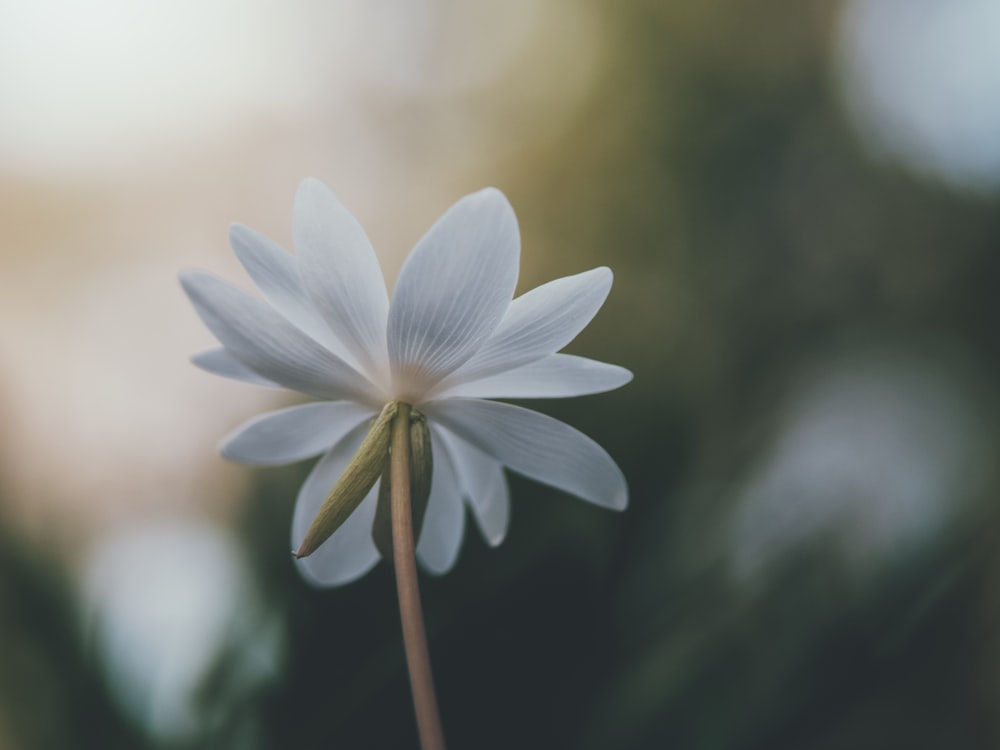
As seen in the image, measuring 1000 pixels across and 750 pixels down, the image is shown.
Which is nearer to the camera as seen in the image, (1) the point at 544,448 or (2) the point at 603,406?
(1) the point at 544,448

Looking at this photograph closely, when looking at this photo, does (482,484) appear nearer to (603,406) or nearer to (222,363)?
(222,363)

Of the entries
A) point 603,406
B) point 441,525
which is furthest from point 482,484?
point 603,406

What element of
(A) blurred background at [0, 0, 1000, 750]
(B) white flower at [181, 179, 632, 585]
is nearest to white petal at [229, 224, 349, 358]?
(B) white flower at [181, 179, 632, 585]

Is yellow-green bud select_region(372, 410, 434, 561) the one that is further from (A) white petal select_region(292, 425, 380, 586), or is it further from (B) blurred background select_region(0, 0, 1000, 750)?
(B) blurred background select_region(0, 0, 1000, 750)

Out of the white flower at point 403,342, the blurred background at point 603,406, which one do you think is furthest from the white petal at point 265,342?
the blurred background at point 603,406

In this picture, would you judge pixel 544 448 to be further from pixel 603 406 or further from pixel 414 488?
pixel 603 406
